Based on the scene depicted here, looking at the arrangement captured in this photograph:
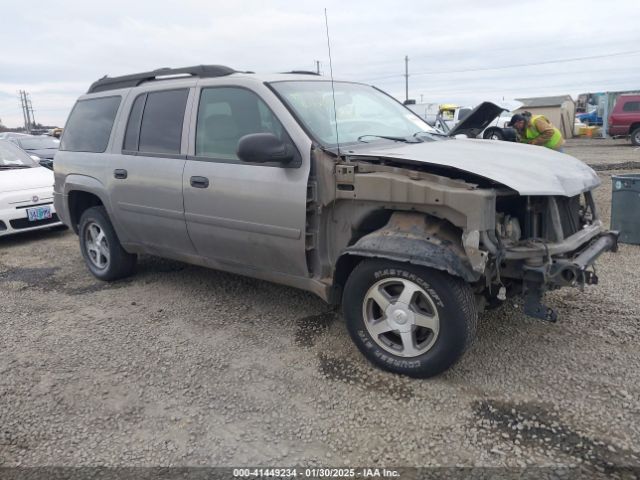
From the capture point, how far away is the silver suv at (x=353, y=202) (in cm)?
308

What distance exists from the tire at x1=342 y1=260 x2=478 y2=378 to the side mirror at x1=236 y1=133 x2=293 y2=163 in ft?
2.95

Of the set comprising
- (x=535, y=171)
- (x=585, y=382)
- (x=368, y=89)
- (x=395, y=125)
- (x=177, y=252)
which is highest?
(x=368, y=89)

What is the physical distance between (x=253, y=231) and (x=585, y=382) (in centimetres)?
237

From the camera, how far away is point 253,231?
3863 mm

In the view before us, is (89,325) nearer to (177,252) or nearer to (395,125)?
(177,252)

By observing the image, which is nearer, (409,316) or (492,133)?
(409,316)

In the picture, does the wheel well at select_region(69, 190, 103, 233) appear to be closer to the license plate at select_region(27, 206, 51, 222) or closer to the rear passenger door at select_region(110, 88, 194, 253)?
the rear passenger door at select_region(110, 88, 194, 253)

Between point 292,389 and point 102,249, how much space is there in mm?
3112

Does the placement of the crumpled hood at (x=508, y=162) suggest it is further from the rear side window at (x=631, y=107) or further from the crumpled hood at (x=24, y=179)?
the rear side window at (x=631, y=107)

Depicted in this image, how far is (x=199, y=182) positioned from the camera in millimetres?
4094

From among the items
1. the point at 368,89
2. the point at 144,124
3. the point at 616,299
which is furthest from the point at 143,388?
the point at 616,299

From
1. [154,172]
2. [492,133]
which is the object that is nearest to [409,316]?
[154,172]

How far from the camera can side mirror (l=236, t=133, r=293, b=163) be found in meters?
3.36

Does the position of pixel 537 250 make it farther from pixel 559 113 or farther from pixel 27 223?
pixel 559 113
